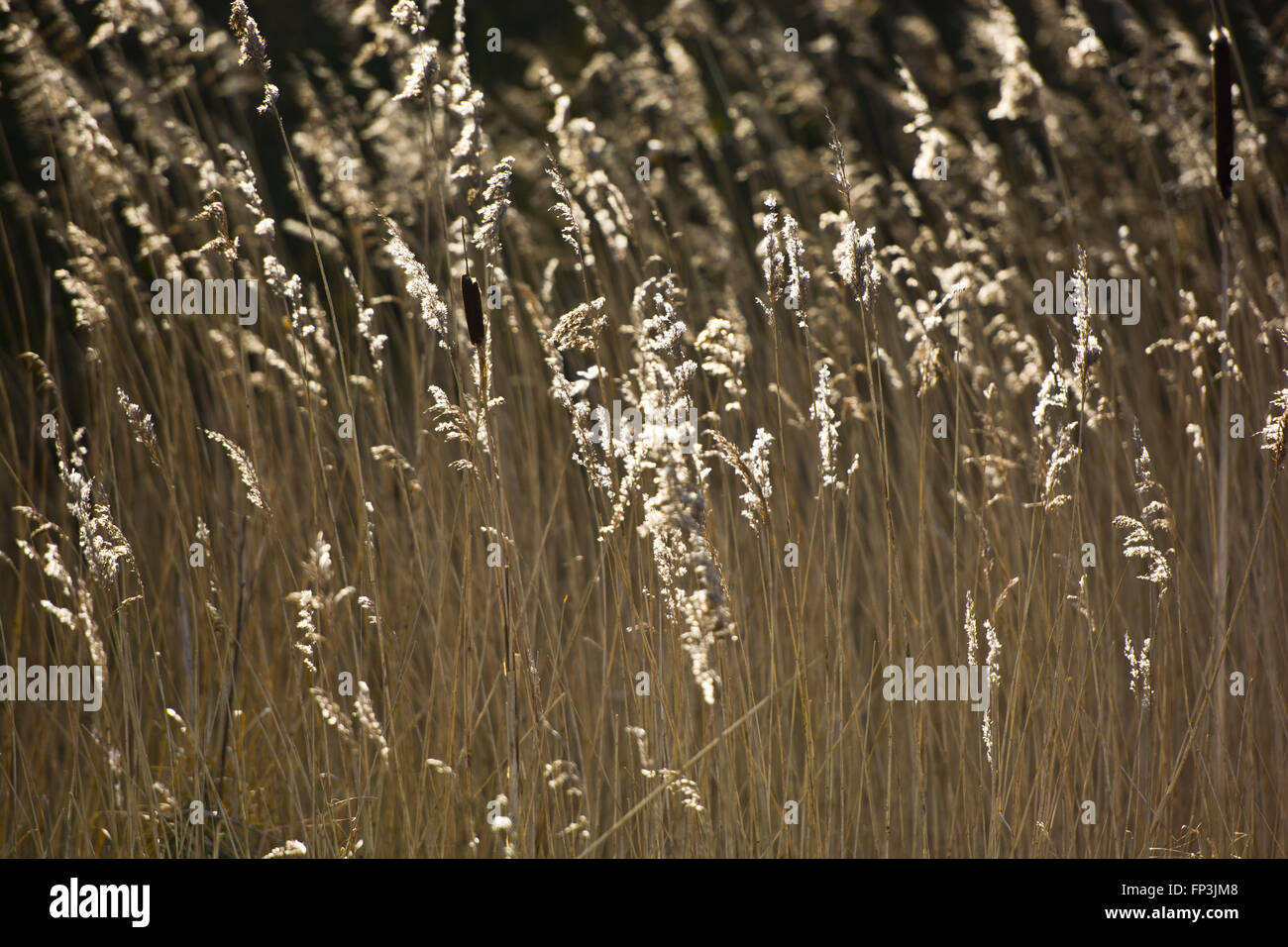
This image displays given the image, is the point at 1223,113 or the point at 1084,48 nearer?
the point at 1223,113

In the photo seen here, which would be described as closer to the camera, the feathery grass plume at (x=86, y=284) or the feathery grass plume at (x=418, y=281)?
the feathery grass plume at (x=418, y=281)

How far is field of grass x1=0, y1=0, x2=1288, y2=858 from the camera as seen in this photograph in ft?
5.07

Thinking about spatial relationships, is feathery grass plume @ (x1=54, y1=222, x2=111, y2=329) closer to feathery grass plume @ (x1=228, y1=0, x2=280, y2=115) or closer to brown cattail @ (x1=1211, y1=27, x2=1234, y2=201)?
feathery grass plume @ (x1=228, y1=0, x2=280, y2=115)

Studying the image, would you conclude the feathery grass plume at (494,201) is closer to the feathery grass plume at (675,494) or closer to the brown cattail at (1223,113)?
the feathery grass plume at (675,494)

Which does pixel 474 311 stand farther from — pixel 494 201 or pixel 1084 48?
pixel 1084 48

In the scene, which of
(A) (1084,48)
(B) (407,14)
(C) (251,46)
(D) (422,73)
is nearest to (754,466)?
(D) (422,73)

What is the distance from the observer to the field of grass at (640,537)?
5.07 ft

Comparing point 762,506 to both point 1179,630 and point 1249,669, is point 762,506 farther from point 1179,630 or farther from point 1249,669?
point 1249,669

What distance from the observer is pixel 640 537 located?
4.88 feet

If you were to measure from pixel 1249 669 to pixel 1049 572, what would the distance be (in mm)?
355

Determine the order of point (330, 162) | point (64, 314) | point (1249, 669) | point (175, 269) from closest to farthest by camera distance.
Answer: point (1249, 669), point (175, 269), point (330, 162), point (64, 314)

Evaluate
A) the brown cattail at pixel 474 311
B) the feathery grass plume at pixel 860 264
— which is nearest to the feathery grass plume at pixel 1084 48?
the feathery grass plume at pixel 860 264
